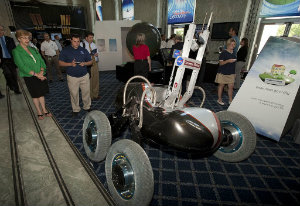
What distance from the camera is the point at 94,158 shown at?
224 cm

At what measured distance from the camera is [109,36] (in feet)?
27.6

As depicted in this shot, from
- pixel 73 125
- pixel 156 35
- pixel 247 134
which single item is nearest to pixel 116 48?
pixel 156 35

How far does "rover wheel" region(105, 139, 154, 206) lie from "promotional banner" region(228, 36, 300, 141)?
266cm

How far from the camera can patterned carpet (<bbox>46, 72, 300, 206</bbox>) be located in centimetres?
192

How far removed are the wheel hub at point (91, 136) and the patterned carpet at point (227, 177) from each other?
34 cm

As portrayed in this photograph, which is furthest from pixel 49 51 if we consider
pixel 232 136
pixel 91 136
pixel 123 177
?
pixel 232 136

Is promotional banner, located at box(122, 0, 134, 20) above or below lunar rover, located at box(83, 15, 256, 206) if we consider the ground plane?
above

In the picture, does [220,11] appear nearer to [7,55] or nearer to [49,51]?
[49,51]

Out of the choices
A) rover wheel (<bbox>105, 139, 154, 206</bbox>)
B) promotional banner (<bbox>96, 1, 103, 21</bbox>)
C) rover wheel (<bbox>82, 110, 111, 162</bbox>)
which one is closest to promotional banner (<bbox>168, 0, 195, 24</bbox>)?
promotional banner (<bbox>96, 1, 103, 21</bbox>)

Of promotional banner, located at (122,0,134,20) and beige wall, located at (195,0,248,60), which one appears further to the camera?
promotional banner, located at (122,0,134,20)

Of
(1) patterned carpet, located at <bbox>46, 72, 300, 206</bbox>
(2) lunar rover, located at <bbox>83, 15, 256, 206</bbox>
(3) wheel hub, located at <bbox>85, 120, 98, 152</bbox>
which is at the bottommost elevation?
(1) patterned carpet, located at <bbox>46, 72, 300, 206</bbox>

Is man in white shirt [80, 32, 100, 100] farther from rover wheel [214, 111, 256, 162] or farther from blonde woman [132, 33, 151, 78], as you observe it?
rover wheel [214, 111, 256, 162]

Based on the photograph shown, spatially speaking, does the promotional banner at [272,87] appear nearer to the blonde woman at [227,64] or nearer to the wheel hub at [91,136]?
the blonde woman at [227,64]

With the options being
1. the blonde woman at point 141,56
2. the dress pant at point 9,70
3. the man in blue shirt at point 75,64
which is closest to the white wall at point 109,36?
the dress pant at point 9,70
